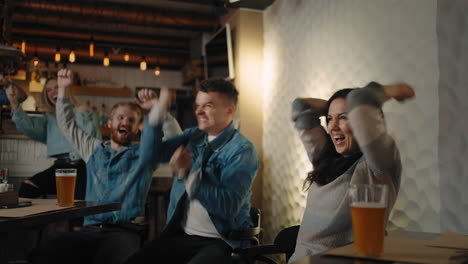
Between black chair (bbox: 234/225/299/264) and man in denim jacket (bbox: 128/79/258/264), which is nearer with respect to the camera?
black chair (bbox: 234/225/299/264)

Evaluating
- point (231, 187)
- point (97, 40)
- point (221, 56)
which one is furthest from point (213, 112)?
point (97, 40)

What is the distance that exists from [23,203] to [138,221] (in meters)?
0.71

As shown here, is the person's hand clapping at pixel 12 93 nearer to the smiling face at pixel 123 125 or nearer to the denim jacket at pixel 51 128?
the denim jacket at pixel 51 128

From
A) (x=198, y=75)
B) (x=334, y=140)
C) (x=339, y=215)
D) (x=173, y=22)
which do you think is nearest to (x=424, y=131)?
(x=334, y=140)

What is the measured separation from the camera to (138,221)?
8.20ft

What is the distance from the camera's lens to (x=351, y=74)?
2273mm

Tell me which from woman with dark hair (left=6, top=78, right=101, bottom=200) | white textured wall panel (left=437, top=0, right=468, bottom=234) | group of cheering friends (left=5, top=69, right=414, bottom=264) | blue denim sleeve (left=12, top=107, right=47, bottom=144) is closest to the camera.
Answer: white textured wall panel (left=437, top=0, right=468, bottom=234)

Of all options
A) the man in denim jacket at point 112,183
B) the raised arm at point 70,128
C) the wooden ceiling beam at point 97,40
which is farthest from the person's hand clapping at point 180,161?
the wooden ceiling beam at point 97,40

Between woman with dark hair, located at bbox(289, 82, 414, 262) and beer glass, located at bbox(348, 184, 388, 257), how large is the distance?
0.56m

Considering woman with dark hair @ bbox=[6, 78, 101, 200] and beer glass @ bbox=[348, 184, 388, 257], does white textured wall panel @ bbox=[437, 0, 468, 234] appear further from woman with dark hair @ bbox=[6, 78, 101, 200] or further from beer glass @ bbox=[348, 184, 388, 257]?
woman with dark hair @ bbox=[6, 78, 101, 200]

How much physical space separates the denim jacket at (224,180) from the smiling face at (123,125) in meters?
0.46

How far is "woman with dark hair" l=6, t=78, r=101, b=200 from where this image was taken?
387cm

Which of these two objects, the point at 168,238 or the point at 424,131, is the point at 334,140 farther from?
the point at 168,238

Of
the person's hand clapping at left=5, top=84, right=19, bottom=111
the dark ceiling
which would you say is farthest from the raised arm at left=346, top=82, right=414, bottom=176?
the person's hand clapping at left=5, top=84, right=19, bottom=111
